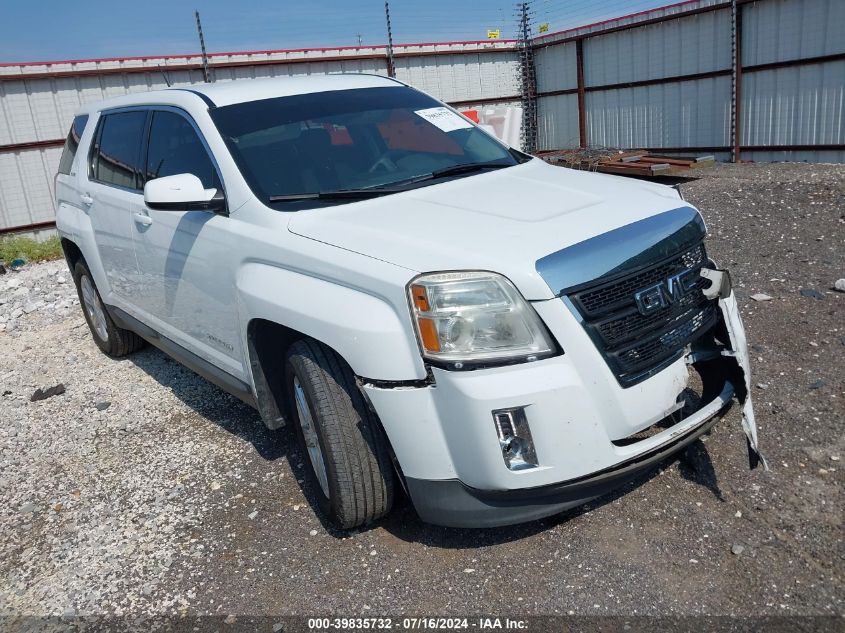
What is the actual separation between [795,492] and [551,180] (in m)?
1.73

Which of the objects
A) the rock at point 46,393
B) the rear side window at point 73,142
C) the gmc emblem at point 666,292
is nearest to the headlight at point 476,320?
the gmc emblem at point 666,292

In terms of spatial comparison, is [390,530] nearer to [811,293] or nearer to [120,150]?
[120,150]

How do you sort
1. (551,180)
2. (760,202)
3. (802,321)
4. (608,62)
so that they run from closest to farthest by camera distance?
(551,180)
(802,321)
(760,202)
(608,62)

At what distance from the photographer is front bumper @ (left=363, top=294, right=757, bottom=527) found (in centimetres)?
247

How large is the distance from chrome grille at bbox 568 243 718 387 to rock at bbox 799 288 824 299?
2.81 meters

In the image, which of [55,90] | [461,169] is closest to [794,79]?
[461,169]

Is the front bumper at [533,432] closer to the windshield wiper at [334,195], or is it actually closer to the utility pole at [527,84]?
the windshield wiper at [334,195]

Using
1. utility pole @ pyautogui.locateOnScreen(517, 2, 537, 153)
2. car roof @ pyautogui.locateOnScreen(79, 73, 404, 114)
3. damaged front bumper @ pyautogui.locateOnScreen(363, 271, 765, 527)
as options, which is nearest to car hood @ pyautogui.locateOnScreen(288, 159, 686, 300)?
damaged front bumper @ pyautogui.locateOnScreen(363, 271, 765, 527)

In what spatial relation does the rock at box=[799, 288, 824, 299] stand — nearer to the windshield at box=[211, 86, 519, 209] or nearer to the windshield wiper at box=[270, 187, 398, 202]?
the windshield at box=[211, 86, 519, 209]

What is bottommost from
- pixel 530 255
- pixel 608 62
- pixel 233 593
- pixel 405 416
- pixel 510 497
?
pixel 233 593

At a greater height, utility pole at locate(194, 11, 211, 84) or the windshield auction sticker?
utility pole at locate(194, 11, 211, 84)

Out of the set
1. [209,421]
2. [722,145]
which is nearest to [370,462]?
[209,421]

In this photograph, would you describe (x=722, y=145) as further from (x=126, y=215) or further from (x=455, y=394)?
(x=455, y=394)

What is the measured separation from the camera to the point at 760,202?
8.20m
